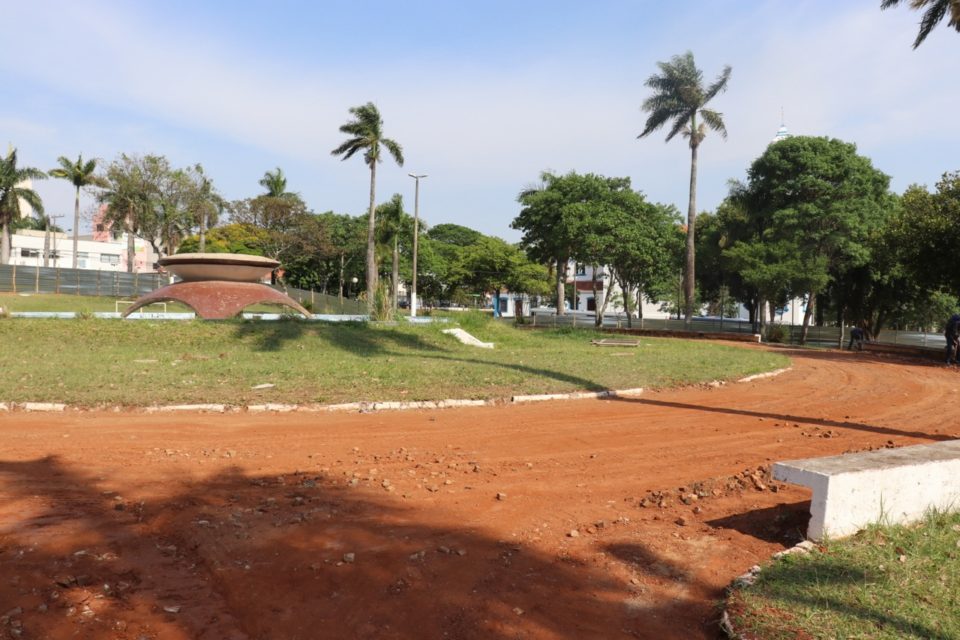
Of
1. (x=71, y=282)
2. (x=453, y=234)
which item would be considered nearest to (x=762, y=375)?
(x=71, y=282)

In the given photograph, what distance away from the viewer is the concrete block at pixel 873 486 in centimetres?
412

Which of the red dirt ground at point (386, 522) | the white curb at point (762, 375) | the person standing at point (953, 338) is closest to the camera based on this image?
the red dirt ground at point (386, 522)

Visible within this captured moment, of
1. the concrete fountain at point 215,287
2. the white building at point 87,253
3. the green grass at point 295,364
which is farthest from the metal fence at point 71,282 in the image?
the white building at point 87,253

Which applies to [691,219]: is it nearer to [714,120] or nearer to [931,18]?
[714,120]

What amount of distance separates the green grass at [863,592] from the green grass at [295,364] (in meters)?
6.38

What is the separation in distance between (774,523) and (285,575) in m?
3.60

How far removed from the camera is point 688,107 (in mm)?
32969

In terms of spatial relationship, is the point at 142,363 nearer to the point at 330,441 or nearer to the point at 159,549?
the point at 330,441

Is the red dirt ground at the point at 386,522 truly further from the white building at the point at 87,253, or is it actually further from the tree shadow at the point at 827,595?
the white building at the point at 87,253

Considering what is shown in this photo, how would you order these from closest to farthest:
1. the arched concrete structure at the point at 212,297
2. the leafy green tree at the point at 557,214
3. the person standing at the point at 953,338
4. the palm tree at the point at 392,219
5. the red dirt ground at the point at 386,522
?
1. the red dirt ground at the point at 386,522
2. the person standing at the point at 953,338
3. the arched concrete structure at the point at 212,297
4. the leafy green tree at the point at 557,214
5. the palm tree at the point at 392,219

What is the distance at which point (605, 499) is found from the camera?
5.12 metres

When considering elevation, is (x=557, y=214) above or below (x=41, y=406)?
above

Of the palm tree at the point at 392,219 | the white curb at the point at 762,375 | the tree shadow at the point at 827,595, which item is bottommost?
the tree shadow at the point at 827,595

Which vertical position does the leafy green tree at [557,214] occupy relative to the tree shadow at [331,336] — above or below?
above
